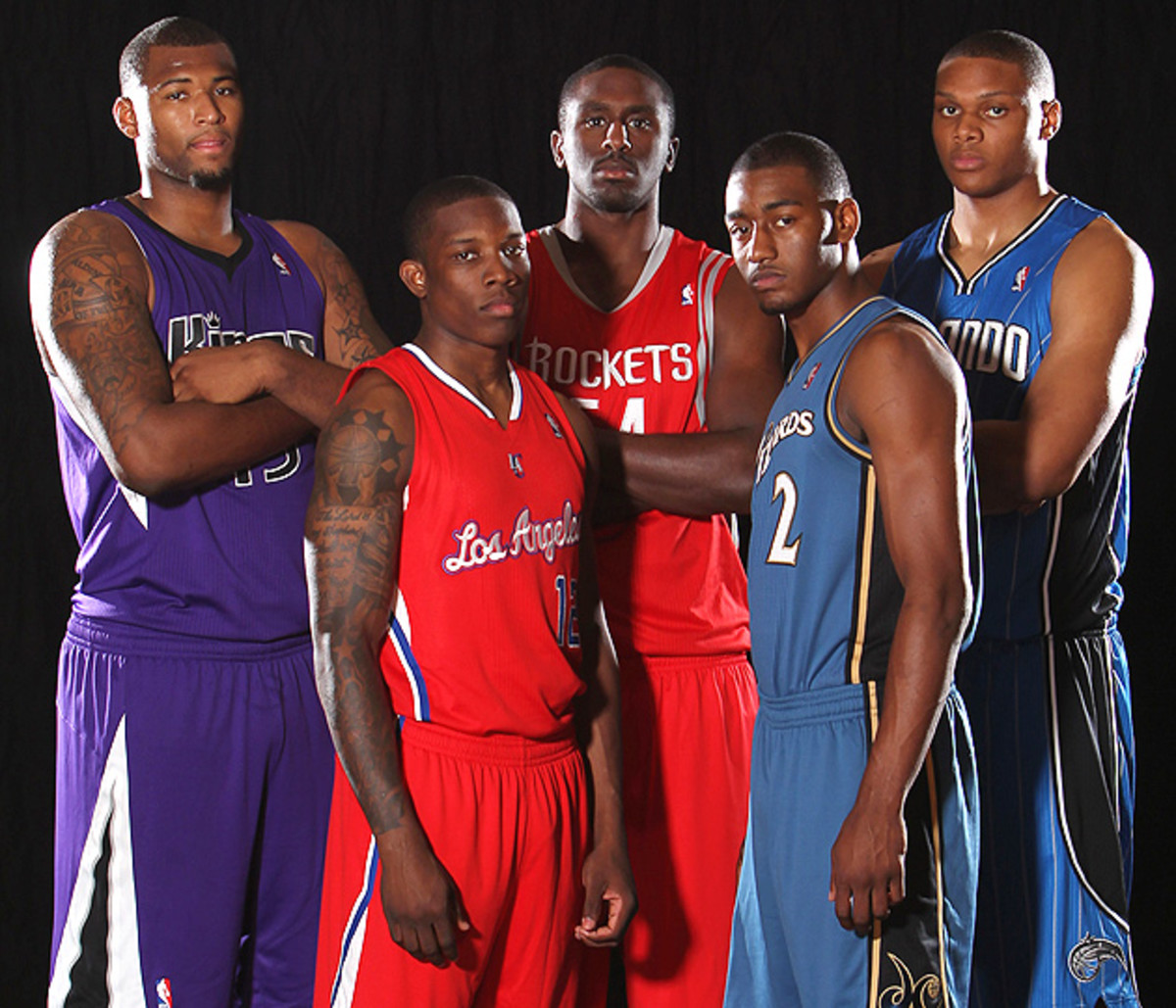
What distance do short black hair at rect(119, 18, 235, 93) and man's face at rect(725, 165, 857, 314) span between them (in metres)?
0.95

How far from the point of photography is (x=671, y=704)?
254 cm

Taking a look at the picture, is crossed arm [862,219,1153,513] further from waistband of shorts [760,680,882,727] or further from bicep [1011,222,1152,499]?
waistband of shorts [760,680,882,727]

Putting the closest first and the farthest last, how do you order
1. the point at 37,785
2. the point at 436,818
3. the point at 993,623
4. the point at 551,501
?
1. the point at 436,818
2. the point at 551,501
3. the point at 993,623
4. the point at 37,785

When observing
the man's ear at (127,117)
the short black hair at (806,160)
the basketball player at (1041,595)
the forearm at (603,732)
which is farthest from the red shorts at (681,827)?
the man's ear at (127,117)

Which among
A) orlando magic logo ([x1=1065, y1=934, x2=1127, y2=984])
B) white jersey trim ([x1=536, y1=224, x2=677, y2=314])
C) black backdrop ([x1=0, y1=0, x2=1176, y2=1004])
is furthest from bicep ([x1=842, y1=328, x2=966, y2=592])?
black backdrop ([x1=0, y1=0, x2=1176, y2=1004])

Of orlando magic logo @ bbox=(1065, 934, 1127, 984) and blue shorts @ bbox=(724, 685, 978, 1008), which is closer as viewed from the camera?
blue shorts @ bbox=(724, 685, 978, 1008)

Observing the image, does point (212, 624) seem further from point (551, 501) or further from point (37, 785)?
point (37, 785)

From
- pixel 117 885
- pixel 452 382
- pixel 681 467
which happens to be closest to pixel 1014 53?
pixel 681 467

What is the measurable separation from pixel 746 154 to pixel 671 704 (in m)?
0.96

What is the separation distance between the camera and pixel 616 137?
257cm

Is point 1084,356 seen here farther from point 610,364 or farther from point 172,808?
point 172,808

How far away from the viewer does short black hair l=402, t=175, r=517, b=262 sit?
7.09ft

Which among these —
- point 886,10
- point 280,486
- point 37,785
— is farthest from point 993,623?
point 37,785

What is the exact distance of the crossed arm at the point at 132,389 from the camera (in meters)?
2.17
